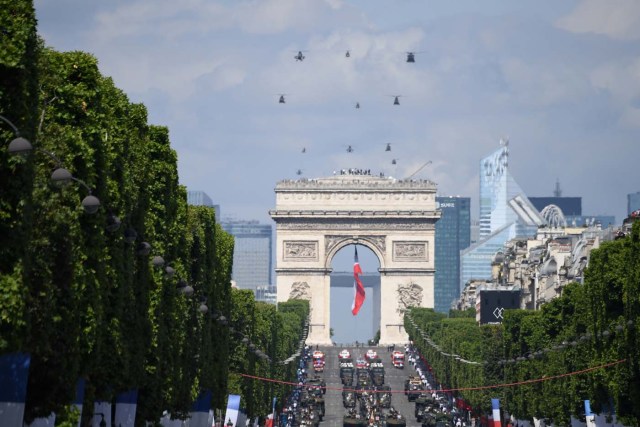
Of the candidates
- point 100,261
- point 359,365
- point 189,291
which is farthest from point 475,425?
Answer: point 100,261

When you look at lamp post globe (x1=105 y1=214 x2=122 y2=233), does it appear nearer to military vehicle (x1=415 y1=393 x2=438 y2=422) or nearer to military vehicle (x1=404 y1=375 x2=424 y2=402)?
military vehicle (x1=415 y1=393 x2=438 y2=422)

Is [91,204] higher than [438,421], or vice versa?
[438,421]

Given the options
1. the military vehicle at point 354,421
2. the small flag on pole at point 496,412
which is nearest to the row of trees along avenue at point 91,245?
the small flag on pole at point 496,412

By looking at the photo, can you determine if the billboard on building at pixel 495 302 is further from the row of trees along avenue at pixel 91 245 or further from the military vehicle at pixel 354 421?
the row of trees along avenue at pixel 91 245

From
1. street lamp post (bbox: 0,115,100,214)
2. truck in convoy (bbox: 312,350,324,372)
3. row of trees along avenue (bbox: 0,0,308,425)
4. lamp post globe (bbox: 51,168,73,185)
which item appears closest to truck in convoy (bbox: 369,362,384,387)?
truck in convoy (bbox: 312,350,324,372)

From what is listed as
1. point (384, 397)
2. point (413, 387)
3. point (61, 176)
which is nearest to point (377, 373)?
point (413, 387)

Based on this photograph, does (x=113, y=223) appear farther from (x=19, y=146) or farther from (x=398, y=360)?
(x=398, y=360)
